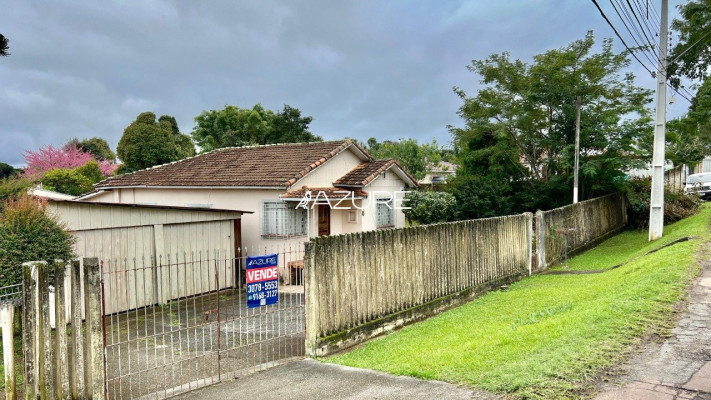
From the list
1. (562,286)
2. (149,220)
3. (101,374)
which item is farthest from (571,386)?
(149,220)

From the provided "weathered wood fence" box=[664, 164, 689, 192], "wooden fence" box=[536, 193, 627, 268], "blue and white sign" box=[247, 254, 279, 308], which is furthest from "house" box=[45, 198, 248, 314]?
"weathered wood fence" box=[664, 164, 689, 192]

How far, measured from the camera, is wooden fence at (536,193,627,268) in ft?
50.1

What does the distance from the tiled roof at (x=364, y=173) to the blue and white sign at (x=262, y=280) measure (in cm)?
1132

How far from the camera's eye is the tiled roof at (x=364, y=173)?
19.1 metres

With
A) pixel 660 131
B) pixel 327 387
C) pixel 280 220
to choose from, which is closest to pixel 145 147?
pixel 280 220

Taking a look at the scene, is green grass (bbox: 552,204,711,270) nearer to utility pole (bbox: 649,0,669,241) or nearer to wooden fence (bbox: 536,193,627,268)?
wooden fence (bbox: 536,193,627,268)

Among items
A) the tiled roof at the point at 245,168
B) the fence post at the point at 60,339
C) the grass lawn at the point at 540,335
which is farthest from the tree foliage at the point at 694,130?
the fence post at the point at 60,339

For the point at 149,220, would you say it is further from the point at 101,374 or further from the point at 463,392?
the point at 463,392

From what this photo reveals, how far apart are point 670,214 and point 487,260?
1326cm

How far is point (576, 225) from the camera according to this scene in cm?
1794

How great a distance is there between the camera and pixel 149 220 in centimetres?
1309

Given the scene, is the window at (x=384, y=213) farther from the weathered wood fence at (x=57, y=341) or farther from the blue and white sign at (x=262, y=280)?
the weathered wood fence at (x=57, y=341)

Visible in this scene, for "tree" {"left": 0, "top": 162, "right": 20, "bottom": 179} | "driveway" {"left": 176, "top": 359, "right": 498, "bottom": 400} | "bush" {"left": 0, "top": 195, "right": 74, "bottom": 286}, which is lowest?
"driveway" {"left": 176, "top": 359, "right": 498, "bottom": 400}

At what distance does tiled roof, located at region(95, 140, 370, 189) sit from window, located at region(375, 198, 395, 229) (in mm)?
2573
